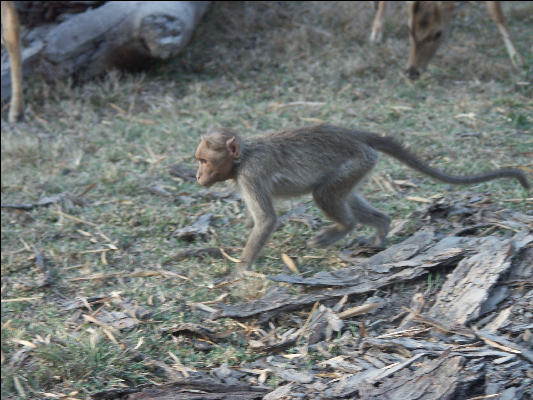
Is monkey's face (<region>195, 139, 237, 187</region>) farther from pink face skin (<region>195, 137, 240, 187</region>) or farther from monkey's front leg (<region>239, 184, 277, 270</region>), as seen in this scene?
monkey's front leg (<region>239, 184, 277, 270</region>)

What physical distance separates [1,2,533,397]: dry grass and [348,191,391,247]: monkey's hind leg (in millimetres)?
457

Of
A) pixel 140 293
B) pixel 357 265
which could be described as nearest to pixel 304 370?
pixel 357 265

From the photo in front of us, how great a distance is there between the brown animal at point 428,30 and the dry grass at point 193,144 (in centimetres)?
27

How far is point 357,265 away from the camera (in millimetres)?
5121

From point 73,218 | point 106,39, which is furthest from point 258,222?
point 106,39

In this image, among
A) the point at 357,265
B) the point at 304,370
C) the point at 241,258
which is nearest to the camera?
the point at 304,370

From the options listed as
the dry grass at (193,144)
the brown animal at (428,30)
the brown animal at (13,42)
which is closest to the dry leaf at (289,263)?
the dry grass at (193,144)

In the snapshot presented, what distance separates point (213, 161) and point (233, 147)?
211 millimetres

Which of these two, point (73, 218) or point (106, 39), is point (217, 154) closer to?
point (73, 218)

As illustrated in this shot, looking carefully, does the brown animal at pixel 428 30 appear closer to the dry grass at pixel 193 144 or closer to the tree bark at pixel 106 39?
the dry grass at pixel 193 144

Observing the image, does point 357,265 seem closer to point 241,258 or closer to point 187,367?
point 241,258

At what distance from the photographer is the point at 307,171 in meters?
5.64

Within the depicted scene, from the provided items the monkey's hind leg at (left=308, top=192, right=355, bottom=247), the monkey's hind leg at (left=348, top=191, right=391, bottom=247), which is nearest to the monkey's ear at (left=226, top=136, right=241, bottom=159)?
the monkey's hind leg at (left=308, top=192, right=355, bottom=247)

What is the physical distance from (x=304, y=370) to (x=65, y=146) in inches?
232
